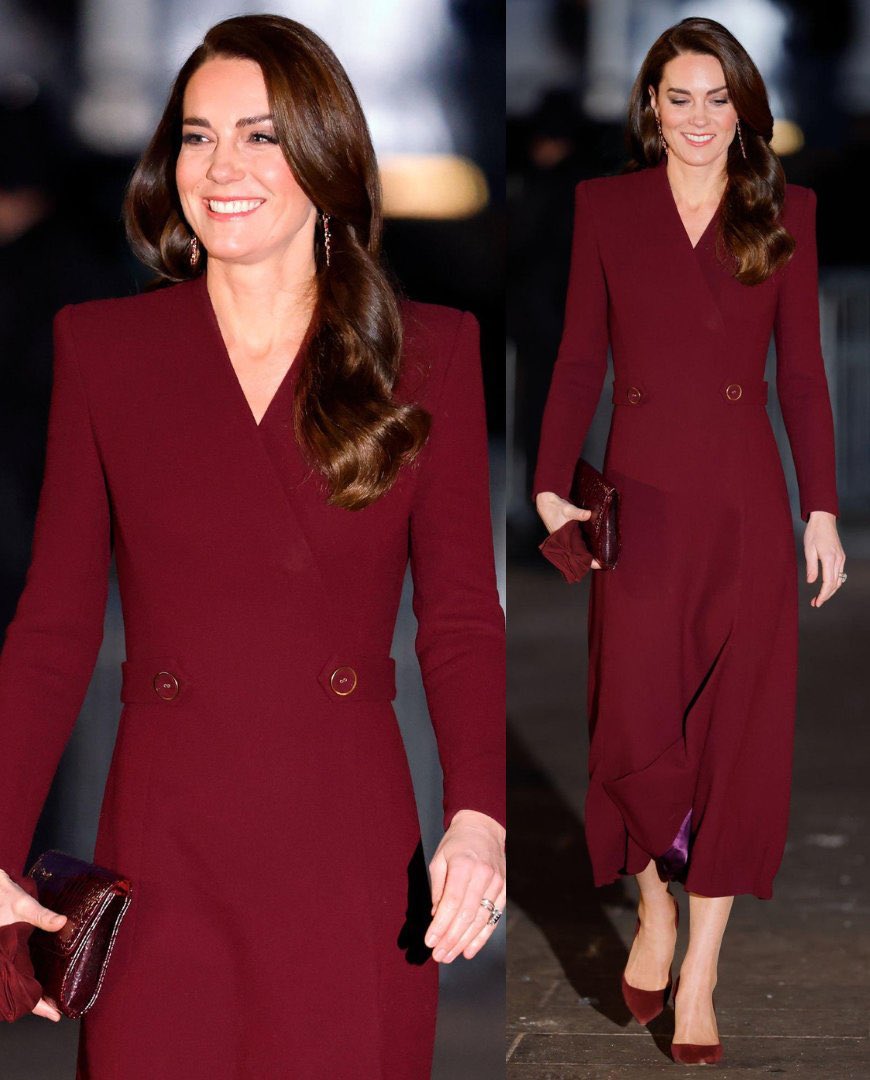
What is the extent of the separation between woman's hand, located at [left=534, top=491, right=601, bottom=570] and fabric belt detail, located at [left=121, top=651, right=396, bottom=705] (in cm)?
236

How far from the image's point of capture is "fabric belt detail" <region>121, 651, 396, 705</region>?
2.00 m

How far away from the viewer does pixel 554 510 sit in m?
4.41

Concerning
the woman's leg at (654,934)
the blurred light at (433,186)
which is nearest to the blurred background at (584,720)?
the woman's leg at (654,934)

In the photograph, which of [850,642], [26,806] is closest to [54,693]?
[26,806]

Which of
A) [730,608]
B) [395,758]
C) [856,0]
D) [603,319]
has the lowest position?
[730,608]

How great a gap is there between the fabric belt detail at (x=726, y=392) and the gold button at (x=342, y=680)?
8.00 feet

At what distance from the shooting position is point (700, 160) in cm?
435

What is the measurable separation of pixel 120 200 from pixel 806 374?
1805 millimetres

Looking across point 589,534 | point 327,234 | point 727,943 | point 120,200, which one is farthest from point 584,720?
point 327,234

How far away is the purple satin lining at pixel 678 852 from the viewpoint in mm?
4434

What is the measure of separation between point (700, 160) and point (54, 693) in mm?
2775

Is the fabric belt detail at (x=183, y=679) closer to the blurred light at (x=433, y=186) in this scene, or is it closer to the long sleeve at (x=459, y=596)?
the long sleeve at (x=459, y=596)

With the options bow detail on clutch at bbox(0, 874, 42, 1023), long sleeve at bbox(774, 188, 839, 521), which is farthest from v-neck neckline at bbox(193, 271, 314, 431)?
long sleeve at bbox(774, 188, 839, 521)

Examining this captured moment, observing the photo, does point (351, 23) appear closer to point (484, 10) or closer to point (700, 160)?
point (484, 10)
